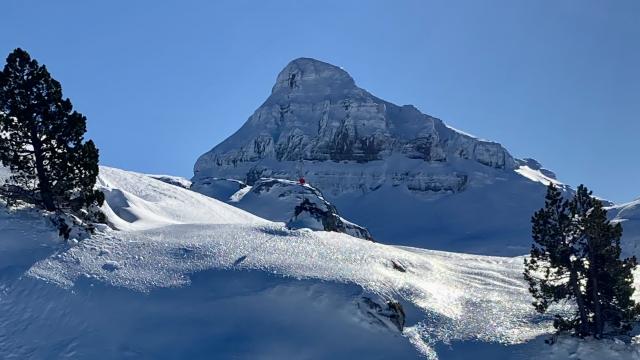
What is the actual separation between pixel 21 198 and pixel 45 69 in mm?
6815

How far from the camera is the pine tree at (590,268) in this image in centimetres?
3366

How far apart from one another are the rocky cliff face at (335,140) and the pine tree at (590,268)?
400ft

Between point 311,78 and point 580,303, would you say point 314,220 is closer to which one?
point 580,303

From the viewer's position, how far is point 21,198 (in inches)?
1491

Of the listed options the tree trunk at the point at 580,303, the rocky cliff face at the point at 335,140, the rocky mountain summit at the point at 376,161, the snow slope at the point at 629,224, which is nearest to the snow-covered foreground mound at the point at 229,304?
the tree trunk at the point at 580,303

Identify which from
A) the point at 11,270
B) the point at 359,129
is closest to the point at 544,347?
the point at 11,270

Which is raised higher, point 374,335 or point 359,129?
point 359,129

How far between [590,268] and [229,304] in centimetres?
1686

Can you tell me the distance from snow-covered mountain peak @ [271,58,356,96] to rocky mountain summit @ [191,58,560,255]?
0.82 feet

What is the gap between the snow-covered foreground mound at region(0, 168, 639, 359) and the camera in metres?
28.7

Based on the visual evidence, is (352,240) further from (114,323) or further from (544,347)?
(114,323)

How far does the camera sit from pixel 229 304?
3203 cm

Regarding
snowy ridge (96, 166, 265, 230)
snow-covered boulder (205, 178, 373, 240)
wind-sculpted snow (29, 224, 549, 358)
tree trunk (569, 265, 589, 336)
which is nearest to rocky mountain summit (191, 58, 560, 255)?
snow-covered boulder (205, 178, 373, 240)

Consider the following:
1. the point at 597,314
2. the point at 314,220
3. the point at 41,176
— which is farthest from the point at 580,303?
the point at 41,176
